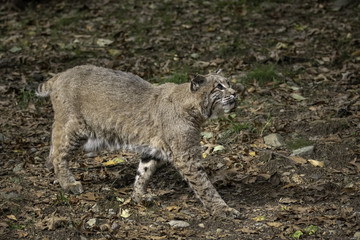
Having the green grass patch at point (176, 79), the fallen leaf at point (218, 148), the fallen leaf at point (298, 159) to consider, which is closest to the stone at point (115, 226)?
the fallen leaf at point (218, 148)

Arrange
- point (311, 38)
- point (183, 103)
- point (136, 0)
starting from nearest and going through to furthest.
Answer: point (183, 103) → point (311, 38) → point (136, 0)

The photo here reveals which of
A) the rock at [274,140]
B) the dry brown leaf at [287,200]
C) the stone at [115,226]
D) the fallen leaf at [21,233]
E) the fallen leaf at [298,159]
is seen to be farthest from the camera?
the rock at [274,140]

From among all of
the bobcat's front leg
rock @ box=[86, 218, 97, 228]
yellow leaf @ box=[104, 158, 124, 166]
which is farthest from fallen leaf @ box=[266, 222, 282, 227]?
yellow leaf @ box=[104, 158, 124, 166]

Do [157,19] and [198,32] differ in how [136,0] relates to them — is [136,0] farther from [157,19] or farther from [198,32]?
[198,32]

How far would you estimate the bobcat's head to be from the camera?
6066 millimetres

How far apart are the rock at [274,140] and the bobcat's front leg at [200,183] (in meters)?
1.50

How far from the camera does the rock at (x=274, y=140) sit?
723cm

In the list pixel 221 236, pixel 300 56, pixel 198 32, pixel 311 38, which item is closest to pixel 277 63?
pixel 300 56

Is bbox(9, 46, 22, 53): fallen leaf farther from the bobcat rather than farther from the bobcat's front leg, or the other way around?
the bobcat's front leg

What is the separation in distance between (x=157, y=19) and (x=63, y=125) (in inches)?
221

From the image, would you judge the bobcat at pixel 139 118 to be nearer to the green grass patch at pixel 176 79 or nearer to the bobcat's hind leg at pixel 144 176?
the bobcat's hind leg at pixel 144 176

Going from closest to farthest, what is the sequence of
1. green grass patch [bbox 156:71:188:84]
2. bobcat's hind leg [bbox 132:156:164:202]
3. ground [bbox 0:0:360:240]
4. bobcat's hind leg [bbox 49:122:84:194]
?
ground [bbox 0:0:360:240]
bobcat's hind leg [bbox 132:156:164:202]
bobcat's hind leg [bbox 49:122:84:194]
green grass patch [bbox 156:71:188:84]

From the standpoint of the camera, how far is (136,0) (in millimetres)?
12797

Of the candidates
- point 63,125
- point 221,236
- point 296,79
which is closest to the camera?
point 221,236
